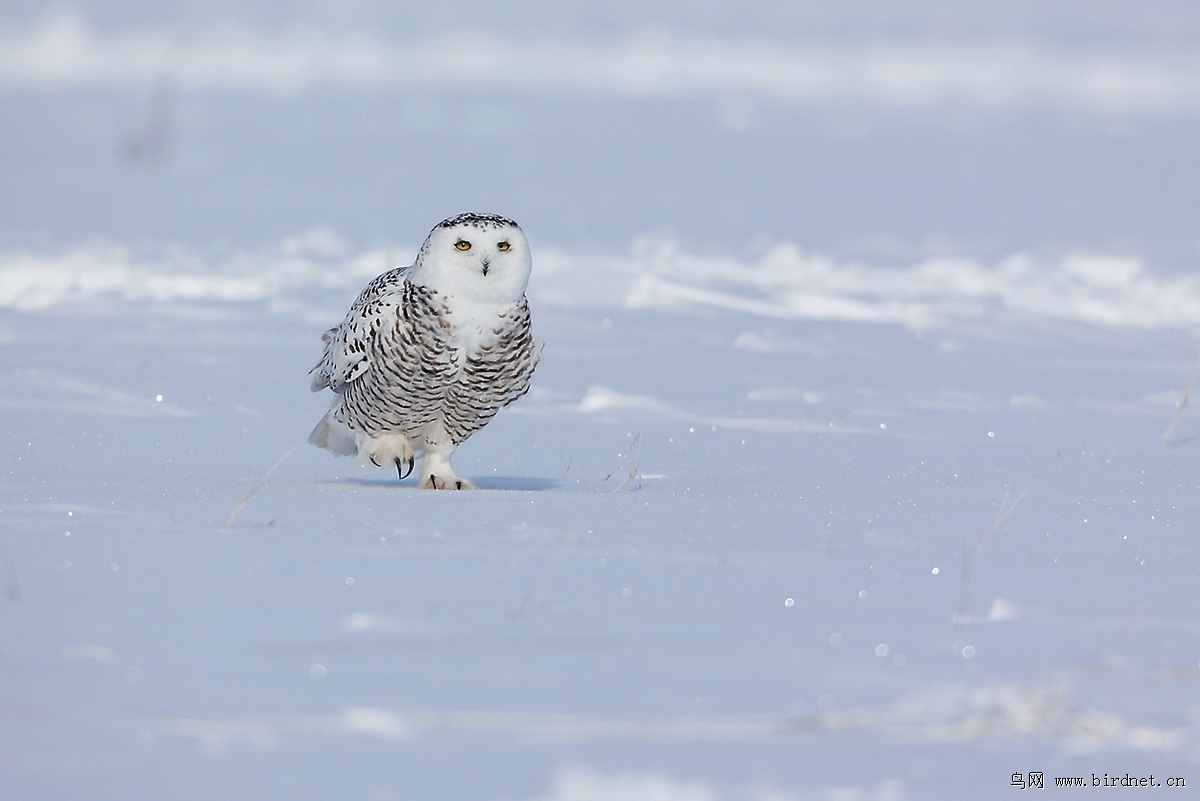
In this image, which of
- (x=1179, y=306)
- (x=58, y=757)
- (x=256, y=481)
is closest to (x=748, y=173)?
(x=1179, y=306)

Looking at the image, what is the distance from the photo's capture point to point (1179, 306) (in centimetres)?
954

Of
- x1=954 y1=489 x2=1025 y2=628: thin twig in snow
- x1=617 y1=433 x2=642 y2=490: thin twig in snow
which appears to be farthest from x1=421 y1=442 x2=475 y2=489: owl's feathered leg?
x1=954 y1=489 x2=1025 y2=628: thin twig in snow

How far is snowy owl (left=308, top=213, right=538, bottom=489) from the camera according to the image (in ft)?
14.7

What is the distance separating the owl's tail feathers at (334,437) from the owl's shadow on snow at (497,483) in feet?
0.34

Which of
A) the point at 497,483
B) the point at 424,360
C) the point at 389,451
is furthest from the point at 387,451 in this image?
the point at 424,360

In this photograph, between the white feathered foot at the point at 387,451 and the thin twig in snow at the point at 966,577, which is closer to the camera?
the thin twig in snow at the point at 966,577

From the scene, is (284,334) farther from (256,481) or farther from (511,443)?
(256,481)

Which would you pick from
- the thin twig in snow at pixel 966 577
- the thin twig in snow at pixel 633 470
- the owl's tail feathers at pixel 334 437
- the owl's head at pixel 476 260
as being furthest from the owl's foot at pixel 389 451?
the thin twig in snow at pixel 966 577

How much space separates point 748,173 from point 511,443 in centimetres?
1177

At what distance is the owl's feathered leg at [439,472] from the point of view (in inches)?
188

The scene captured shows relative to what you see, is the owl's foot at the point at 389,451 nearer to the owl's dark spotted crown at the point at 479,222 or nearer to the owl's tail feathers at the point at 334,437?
the owl's tail feathers at the point at 334,437

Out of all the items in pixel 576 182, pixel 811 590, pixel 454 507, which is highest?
pixel 576 182

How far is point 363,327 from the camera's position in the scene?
15.2 ft

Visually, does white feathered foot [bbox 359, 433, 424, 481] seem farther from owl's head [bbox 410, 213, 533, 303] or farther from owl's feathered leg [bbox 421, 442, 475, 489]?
owl's head [bbox 410, 213, 533, 303]
